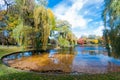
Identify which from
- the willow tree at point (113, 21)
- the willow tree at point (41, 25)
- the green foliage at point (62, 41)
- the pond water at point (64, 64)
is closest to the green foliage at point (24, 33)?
the willow tree at point (41, 25)

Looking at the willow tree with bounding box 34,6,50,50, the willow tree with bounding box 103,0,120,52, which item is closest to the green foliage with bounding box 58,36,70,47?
the willow tree with bounding box 34,6,50,50

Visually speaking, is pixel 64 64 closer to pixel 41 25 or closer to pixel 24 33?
pixel 41 25

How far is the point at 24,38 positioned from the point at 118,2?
11.6 m

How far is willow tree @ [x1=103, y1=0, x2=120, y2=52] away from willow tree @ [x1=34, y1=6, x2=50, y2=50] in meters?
8.61

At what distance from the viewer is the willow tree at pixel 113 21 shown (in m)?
7.92

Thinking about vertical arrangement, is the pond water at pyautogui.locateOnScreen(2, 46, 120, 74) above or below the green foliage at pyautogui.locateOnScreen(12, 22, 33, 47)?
below

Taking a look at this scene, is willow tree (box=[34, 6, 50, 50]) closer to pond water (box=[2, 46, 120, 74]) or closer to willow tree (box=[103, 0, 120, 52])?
pond water (box=[2, 46, 120, 74])

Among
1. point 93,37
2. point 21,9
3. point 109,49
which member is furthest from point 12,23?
point 93,37

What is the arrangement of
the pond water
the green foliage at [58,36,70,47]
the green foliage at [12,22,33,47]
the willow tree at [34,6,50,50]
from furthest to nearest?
the green foliage at [58,36,70,47]
the green foliage at [12,22,33,47]
the willow tree at [34,6,50,50]
the pond water

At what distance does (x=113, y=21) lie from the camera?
26.7 ft

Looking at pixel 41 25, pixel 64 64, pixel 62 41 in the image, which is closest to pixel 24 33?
pixel 41 25

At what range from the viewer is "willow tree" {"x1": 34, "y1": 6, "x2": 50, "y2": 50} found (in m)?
16.2

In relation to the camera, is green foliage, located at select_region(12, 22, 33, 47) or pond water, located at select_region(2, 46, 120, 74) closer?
pond water, located at select_region(2, 46, 120, 74)

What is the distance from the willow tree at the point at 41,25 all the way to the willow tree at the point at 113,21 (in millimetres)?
8606
